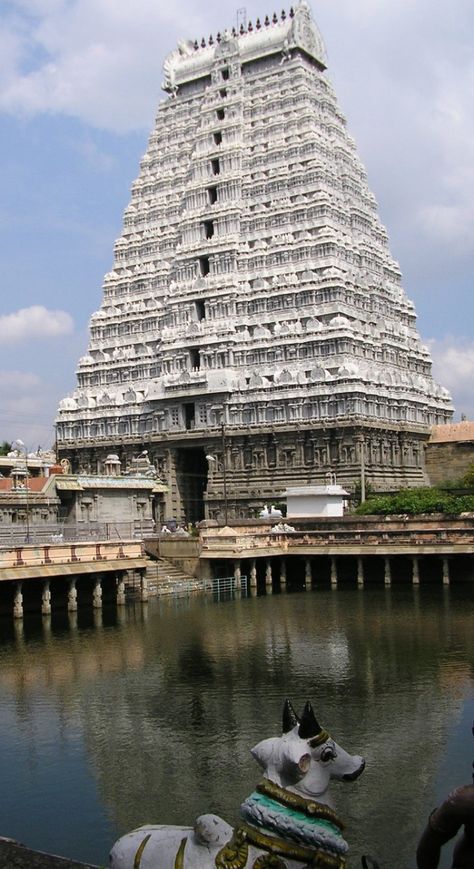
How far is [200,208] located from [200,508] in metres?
28.9

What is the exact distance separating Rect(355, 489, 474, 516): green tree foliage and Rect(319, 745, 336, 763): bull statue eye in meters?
49.9

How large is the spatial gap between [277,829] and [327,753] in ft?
2.67

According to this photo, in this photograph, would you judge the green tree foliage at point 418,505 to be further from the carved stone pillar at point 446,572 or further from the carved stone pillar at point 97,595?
the carved stone pillar at point 97,595

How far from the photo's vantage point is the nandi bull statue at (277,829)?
8312 millimetres

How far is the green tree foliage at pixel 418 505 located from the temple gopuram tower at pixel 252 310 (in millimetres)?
8818

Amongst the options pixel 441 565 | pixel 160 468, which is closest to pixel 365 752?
pixel 441 565

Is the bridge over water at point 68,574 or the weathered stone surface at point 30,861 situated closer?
the weathered stone surface at point 30,861

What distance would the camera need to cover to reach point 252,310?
8175 cm

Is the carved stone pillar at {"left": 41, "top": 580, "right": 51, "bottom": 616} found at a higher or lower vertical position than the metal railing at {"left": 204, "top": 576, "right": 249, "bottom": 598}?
higher

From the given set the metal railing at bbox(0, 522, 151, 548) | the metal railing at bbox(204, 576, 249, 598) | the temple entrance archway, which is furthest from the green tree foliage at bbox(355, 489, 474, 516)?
the temple entrance archway

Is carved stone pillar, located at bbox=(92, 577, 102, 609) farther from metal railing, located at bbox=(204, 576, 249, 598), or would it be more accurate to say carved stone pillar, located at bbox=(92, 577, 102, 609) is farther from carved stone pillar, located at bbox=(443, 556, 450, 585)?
carved stone pillar, located at bbox=(443, 556, 450, 585)

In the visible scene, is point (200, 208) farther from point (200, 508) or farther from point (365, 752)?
point (365, 752)

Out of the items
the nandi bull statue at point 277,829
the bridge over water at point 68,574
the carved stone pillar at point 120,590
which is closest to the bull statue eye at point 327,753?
the nandi bull statue at point 277,829

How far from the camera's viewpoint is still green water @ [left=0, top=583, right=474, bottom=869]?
690 inches
